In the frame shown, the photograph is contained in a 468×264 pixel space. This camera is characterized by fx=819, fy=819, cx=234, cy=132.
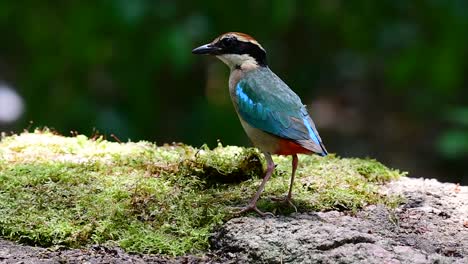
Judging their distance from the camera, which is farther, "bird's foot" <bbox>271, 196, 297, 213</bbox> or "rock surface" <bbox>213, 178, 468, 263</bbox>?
"bird's foot" <bbox>271, 196, 297, 213</bbox>

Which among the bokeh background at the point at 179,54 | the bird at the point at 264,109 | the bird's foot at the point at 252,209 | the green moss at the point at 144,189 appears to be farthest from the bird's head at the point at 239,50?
the bokeh background at the point at 179,54

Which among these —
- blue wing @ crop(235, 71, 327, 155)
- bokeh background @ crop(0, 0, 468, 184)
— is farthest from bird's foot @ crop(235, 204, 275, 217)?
bokeh background @ crop(0, 0, 468, 184)

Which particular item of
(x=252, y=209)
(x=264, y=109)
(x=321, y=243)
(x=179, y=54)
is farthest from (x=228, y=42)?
(x=179, y=54)

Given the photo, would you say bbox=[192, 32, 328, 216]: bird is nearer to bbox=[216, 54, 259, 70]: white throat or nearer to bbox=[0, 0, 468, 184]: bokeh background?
bbox=[216, 54, 259, 70]: white throat

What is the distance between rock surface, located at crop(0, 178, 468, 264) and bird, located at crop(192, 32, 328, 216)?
214 millimetres

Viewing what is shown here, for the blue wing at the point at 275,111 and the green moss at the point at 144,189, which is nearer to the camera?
the green moss at the point at 144,189

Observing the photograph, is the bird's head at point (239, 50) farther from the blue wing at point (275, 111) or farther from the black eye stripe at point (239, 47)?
the blue wing at point (275, 111)

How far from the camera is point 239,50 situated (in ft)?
15.7

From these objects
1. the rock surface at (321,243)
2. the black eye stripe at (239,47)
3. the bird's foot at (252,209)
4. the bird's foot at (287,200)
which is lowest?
the rock surface at (321,243)

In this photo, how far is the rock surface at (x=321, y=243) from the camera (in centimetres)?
355

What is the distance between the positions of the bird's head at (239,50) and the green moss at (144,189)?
0.52 meters

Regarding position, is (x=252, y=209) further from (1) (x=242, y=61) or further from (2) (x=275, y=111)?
(1) (x=242, y=61)

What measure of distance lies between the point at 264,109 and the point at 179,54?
3.18 m

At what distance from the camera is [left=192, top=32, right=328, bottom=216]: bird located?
4.18 m
